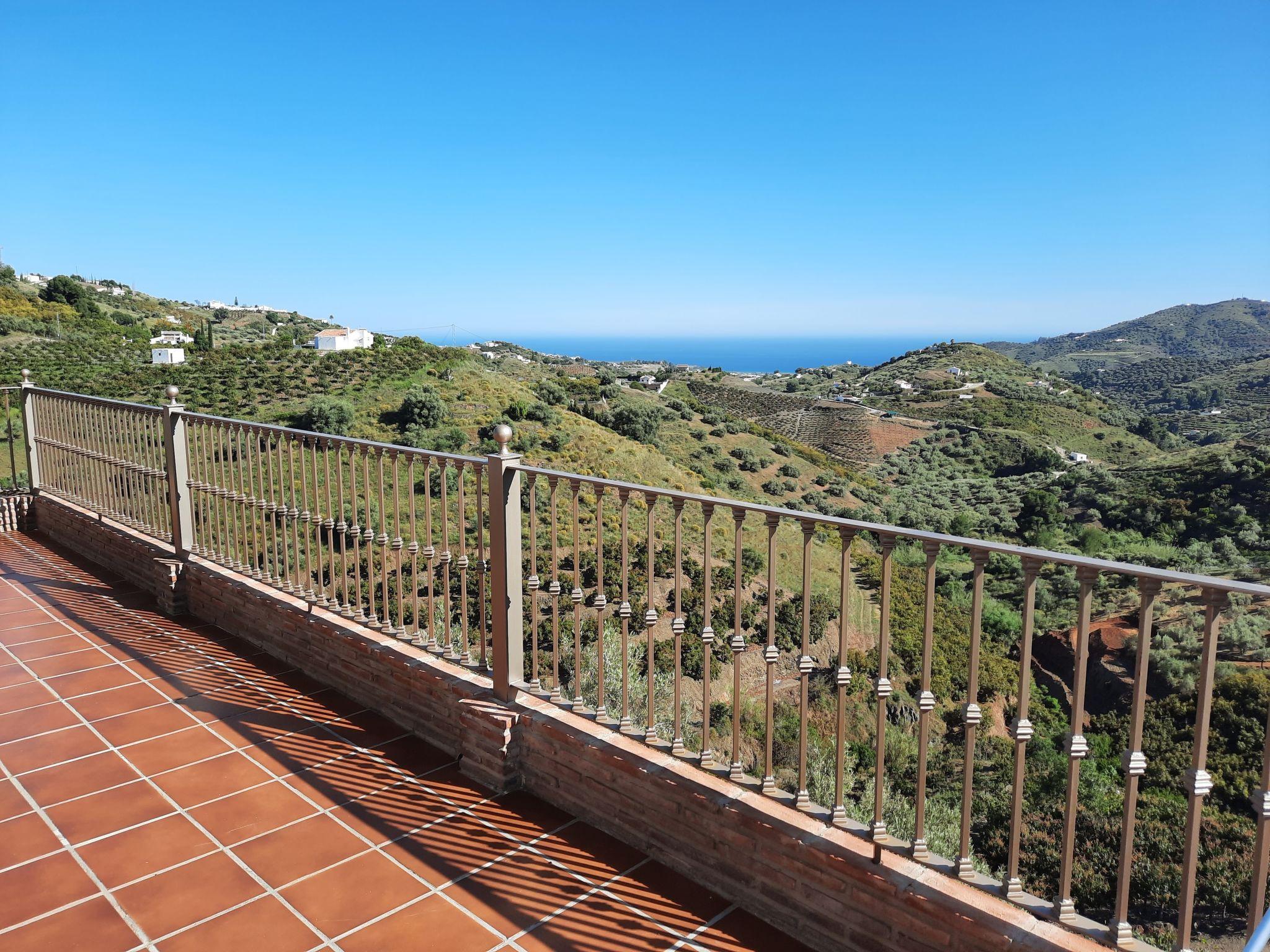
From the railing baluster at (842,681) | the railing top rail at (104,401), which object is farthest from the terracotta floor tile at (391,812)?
the railing top rail at (104,401)

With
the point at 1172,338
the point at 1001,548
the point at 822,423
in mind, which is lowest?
the point at 822,423

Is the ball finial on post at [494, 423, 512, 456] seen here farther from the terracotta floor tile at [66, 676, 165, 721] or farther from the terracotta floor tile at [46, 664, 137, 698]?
the terracotta floor tile at [46, 664, 137, 698]

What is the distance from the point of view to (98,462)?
20.0 ft

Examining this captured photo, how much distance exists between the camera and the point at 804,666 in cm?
211

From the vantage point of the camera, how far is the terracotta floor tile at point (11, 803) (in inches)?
110

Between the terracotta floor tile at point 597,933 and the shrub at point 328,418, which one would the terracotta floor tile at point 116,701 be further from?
the shrub at point 328,418

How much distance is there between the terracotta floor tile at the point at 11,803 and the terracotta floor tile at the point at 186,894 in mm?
765

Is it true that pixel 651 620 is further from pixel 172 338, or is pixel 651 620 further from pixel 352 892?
pixel 172 338

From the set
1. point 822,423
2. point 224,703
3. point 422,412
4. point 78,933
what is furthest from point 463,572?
point 822,423

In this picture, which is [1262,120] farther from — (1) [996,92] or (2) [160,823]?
(2) [160,823]

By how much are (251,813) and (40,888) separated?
60 centimetres

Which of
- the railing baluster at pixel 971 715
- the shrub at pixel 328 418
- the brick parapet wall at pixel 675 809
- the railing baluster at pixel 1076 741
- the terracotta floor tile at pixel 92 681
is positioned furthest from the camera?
the shrub at pixel 328 418

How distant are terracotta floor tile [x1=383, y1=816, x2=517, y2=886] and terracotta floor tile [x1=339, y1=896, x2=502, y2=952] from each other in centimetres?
15

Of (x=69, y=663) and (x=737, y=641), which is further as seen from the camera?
(x=69, y=663)
